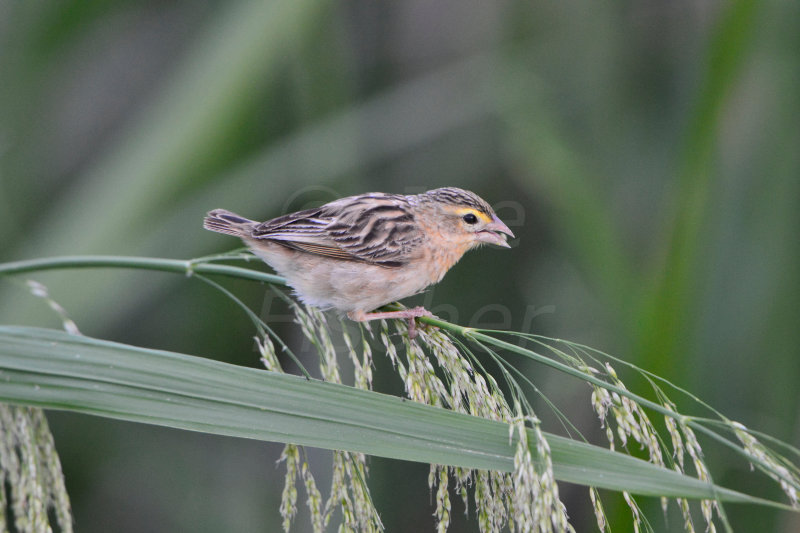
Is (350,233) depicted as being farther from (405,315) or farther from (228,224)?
(405,315)

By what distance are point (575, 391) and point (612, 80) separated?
1.83 m

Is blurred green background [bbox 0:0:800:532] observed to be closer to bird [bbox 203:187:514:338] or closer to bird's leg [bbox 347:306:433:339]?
bird [bbox 203:187:514:338]

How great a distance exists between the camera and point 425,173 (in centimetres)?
485

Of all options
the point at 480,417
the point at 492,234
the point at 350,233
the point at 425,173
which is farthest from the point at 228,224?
the point at 425,173

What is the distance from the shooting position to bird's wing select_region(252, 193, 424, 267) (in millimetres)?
3227

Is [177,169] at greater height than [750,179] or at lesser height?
greater

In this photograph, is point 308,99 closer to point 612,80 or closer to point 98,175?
point 98,175

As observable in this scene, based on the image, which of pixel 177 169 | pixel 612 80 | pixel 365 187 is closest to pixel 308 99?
pixel 365 187

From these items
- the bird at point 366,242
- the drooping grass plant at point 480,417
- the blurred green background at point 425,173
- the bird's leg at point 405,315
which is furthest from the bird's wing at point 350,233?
the drooping grass plant at point 480,417

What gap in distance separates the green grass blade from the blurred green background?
948 mm

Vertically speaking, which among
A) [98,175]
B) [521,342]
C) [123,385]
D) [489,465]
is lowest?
[489,465]

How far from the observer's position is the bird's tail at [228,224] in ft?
10.8

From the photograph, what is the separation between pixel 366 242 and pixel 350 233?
0.08m

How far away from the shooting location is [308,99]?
4.02 meters
